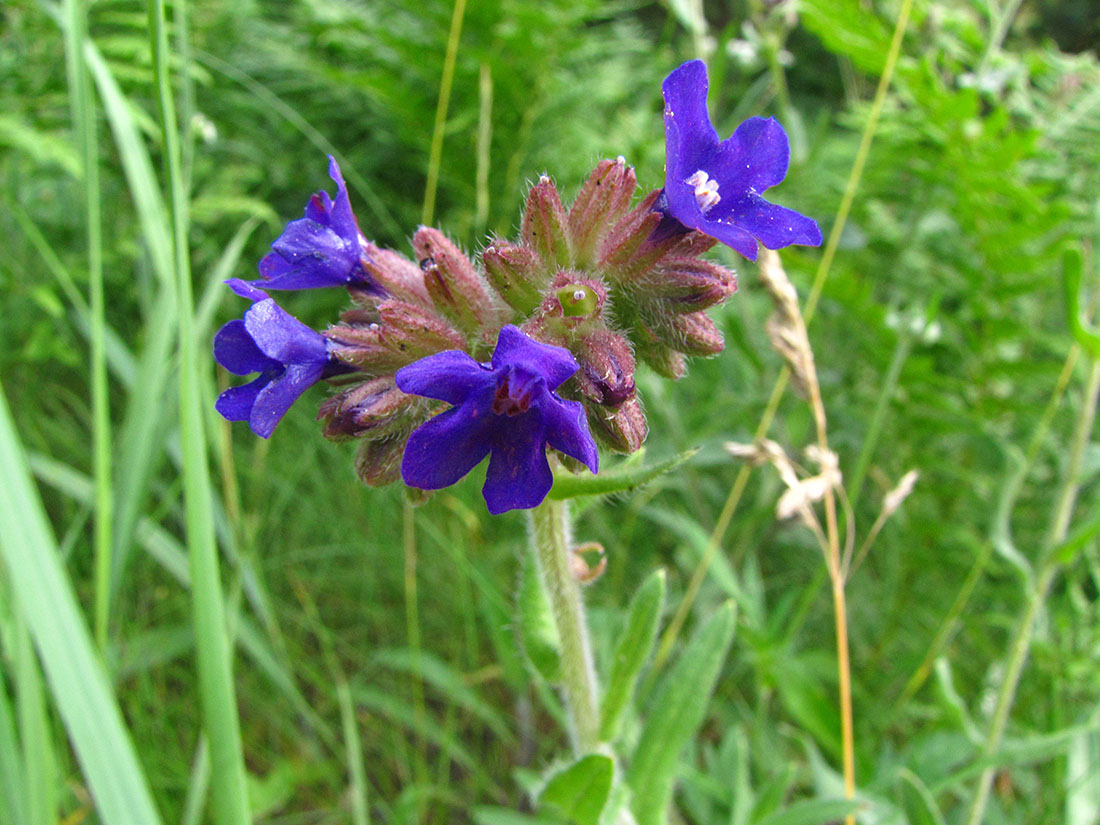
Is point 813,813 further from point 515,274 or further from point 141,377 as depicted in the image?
point 141,377

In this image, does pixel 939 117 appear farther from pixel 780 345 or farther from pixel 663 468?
pixel 663 468

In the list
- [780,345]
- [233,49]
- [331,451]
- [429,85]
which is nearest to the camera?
[780,345]

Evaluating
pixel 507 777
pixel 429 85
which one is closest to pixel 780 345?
pixel 507 777

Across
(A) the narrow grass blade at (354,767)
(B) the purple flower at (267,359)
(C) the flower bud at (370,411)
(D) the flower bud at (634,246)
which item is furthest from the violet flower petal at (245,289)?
(A) the narrow grass blade at (354,767)

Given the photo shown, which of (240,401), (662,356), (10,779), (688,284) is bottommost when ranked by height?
(10,779)

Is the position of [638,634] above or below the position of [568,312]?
below

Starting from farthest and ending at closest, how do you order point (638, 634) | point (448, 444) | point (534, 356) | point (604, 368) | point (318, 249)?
1. point (638, 634)
2. point (318, 249)
3. point (604, 368)
4. point (448, 444)
5. point (534, 356)

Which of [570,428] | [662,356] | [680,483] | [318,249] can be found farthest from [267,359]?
[680,483]
